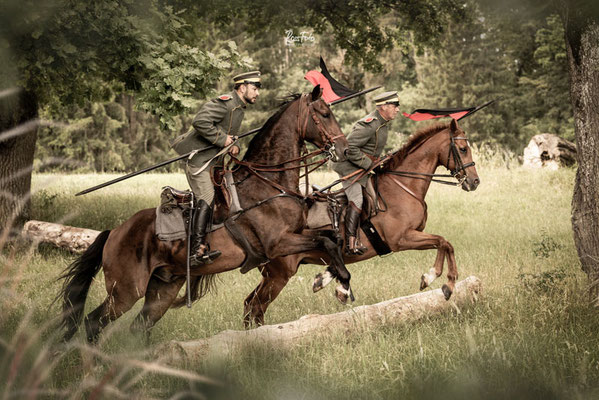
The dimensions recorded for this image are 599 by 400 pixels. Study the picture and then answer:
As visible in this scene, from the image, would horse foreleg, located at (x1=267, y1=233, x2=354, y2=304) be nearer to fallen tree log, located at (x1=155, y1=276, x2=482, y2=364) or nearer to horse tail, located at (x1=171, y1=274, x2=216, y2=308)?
fallen tree log, located at (x1=155, y1=276, x2=482, y2=364)

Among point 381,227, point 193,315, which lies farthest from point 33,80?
point 381,227

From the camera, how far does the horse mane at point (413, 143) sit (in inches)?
309

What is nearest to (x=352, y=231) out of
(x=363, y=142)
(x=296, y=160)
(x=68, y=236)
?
(x=363, y=142)

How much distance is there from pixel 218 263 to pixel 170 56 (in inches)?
157

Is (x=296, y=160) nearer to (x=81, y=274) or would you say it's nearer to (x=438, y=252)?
(x=438, y=252)

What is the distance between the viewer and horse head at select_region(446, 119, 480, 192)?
7.54m

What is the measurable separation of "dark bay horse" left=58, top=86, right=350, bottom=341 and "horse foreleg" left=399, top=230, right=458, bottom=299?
146 centimetres

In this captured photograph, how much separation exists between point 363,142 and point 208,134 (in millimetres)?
2439

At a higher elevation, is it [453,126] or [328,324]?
[453,126]

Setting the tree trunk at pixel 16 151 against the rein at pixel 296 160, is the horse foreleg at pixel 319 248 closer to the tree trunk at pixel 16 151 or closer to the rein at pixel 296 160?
the rein at pixel 296 160

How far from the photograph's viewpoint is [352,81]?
120 ft

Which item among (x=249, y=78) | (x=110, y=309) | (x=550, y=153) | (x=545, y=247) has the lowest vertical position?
(x=550, y=153)

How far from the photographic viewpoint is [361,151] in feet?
24.8

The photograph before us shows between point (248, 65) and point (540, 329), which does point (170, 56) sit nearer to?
point (248, 65)
